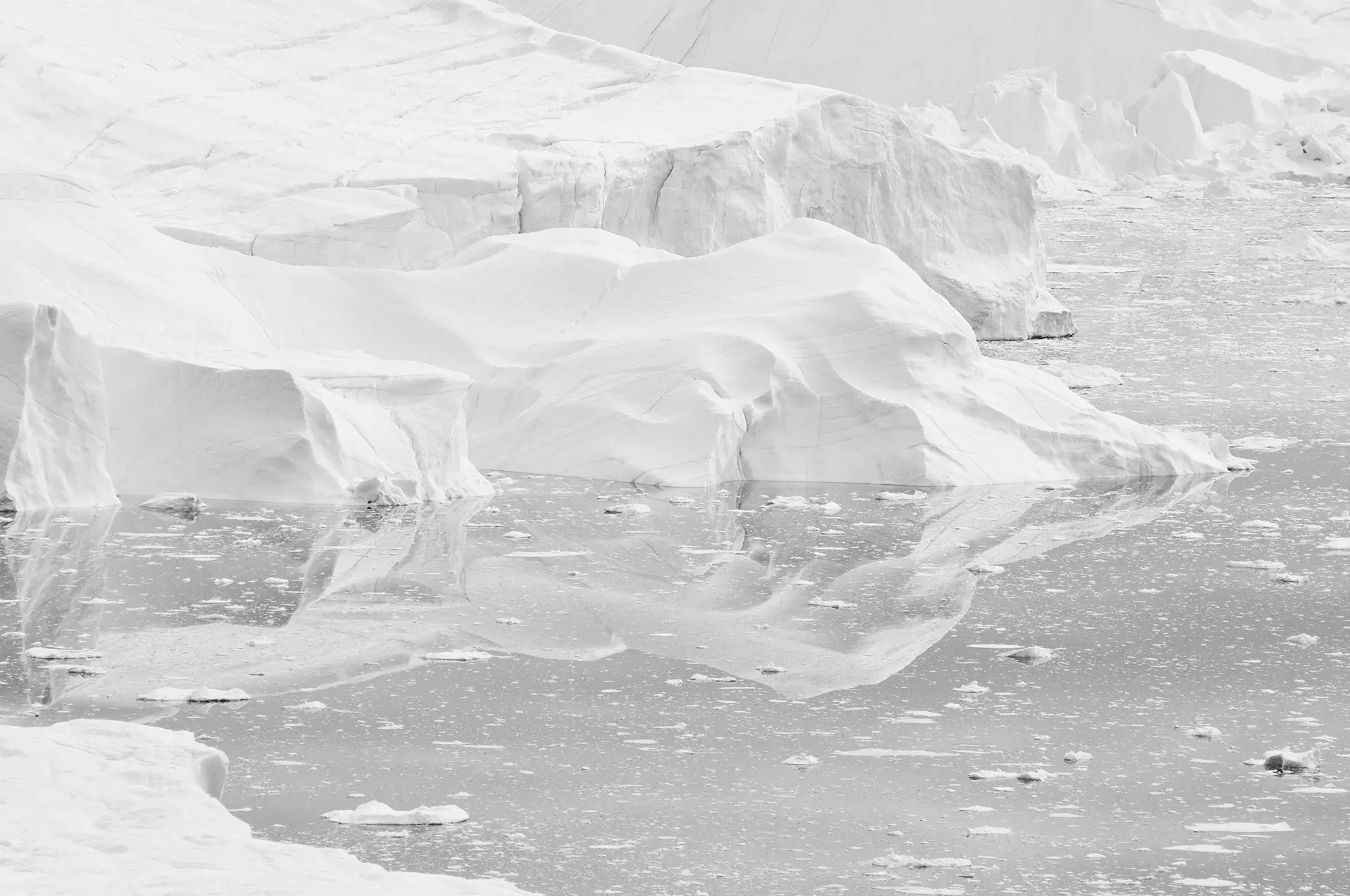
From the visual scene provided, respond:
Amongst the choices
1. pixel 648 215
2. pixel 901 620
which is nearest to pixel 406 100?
pixel 648 215

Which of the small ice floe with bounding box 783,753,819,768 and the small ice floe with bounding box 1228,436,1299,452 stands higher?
the small ice floe with bounding box 1228,436,1299,452

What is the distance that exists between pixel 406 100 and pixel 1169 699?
8.08 m

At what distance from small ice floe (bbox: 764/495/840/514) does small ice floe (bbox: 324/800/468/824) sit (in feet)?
11.0

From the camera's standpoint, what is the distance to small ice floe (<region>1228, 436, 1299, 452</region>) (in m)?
7.56

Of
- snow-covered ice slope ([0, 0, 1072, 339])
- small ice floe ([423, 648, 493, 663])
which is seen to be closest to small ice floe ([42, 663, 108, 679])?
small ice floe ([423, 648, 493, 663])

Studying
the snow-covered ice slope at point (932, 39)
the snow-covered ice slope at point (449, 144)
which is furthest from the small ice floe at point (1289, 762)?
the snow-covered ice slope at point (932, 39)

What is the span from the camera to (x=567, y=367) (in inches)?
285

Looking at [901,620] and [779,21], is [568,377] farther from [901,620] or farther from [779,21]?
[779,21]

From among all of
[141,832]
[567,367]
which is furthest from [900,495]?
[141,832]

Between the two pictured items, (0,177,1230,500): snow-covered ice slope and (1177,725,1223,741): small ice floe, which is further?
(0,177,1230,500): snow-covered ice slope

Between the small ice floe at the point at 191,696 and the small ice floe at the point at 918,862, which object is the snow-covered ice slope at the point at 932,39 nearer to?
the small ice floe at the point at 191,696

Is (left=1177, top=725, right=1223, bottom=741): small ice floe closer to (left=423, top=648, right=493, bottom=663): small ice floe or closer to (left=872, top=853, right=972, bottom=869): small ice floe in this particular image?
(left=872, top=853, right=972, bottom=869): small ice floe

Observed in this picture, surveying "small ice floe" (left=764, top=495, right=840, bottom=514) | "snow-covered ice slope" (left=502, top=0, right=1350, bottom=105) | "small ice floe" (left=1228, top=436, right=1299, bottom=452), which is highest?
"snow-covered ice slope" (left=502, top=0, right=1350, bottom=105)

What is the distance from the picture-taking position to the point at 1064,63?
26562 millimetres
